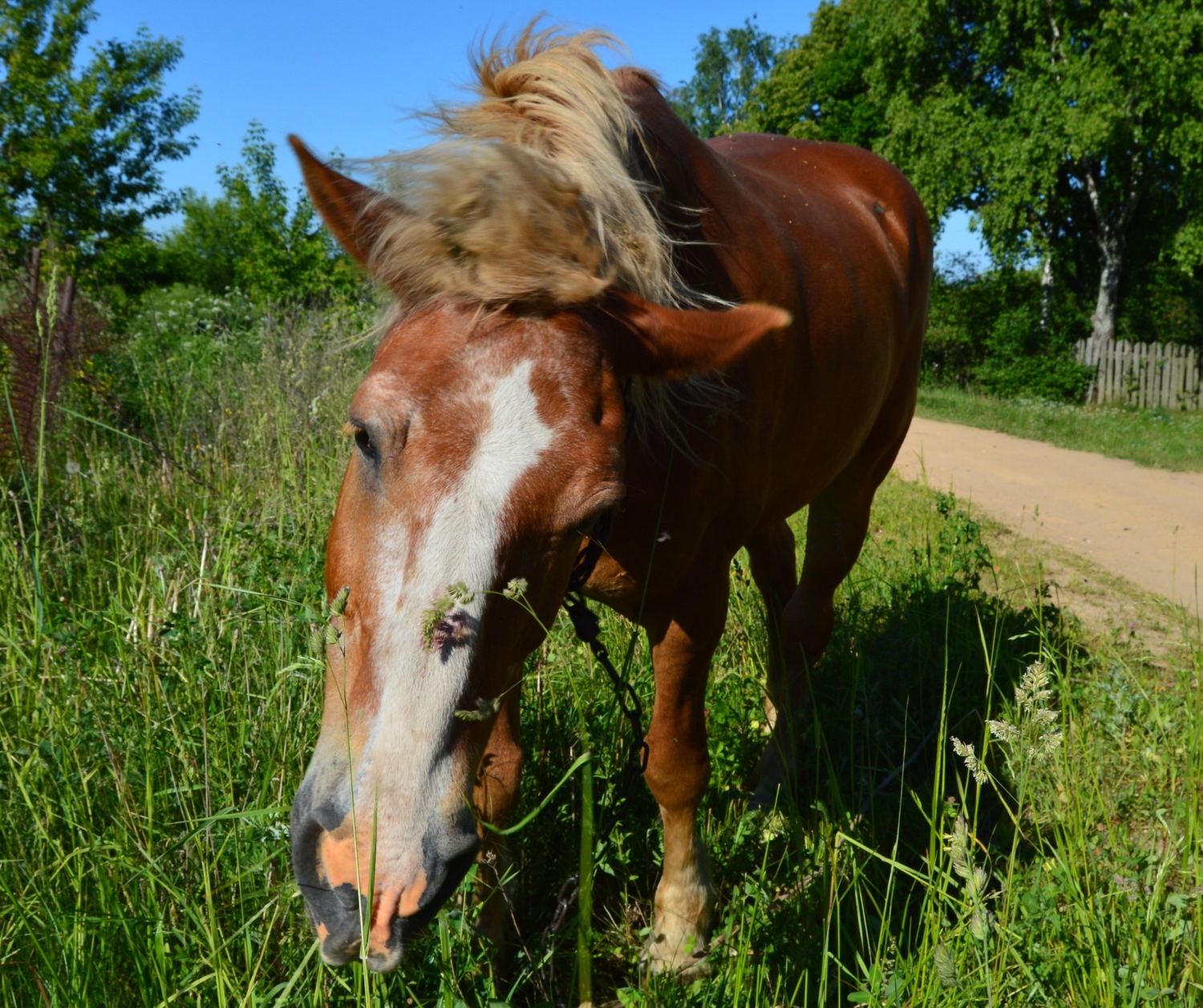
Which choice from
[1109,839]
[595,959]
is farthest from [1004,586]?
[595,959]

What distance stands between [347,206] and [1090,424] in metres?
16.0

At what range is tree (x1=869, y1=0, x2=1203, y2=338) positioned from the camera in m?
17.8

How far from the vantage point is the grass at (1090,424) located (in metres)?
11.6

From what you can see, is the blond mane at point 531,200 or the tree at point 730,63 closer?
the blond mane at point 531,200

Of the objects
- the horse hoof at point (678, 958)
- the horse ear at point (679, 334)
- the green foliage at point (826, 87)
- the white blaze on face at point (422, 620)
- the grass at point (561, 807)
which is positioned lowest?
the horse hoof at point (678, 958)

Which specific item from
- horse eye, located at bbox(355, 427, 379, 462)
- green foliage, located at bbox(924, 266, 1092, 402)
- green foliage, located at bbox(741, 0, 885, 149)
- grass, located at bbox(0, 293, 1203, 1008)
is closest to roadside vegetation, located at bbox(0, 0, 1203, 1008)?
grass, located at bbox(0, 293, 1203, 1008)

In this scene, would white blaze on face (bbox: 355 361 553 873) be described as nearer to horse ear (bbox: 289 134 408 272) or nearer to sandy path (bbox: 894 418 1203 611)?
horse ear (bbox: 289 134 408 272)

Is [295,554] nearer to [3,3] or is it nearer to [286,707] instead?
[286,707]

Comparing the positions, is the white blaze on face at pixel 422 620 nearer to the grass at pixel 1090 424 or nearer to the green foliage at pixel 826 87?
the grass at pixel 1090 424

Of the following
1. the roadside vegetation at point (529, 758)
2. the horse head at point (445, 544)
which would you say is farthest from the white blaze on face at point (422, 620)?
the roadside vegetation at point (529, 758)

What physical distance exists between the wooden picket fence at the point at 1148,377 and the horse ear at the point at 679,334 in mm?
20692

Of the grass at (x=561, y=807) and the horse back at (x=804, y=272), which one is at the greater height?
the horse back at (x=804, y=272)

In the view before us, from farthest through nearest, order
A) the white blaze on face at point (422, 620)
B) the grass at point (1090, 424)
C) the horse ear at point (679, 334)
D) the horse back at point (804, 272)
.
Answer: the grass at point (1090, 424) → the horse back at point (804, 272) → the horse ear at point (679, 334) → the white blaze on face at point (422, 620)

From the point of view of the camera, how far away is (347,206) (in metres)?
1.78
